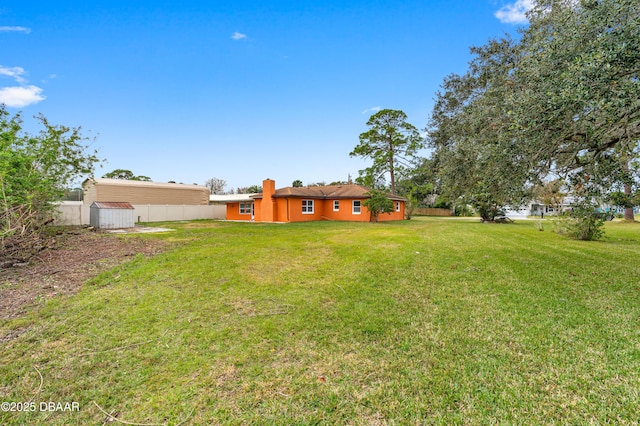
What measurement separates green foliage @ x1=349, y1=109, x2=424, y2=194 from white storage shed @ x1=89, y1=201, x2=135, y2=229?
81.2 ft

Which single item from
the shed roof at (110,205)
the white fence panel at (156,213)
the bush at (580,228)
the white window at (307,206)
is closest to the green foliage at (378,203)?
the white window at (307,206)

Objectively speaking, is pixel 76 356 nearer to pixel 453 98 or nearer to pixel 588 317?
pixel 588 317

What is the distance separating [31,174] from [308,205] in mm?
16956

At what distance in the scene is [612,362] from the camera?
2912mm

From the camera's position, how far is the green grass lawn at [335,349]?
2.37 meters

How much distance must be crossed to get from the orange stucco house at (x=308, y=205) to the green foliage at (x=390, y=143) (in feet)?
24.5

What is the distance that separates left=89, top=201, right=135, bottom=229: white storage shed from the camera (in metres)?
17.4

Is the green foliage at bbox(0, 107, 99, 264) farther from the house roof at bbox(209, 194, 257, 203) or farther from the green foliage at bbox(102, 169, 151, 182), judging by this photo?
the green foliage at bbox(102, 169, 151, 182)

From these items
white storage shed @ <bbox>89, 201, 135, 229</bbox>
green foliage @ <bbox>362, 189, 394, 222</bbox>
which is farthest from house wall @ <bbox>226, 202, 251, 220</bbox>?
green foliage @ <bbox>362, 189, 394, 222</bbox>

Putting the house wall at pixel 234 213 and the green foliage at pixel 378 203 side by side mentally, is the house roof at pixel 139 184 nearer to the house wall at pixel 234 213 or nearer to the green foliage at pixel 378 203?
the house wall at pixel 234 213

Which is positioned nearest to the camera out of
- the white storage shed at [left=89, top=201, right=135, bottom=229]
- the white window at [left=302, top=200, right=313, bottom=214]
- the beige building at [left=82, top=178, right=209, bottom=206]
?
the white storage shed at [left=89, top=201, right=135, bottom=229]

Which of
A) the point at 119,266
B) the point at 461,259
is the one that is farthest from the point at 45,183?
the point at 461,259

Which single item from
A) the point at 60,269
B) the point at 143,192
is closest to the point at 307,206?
the point at 143,192

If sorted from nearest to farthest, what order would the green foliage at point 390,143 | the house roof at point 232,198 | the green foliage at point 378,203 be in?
the green foliage at point 378,203, the house roof at point 232,198, the green foliage at point 390,143
